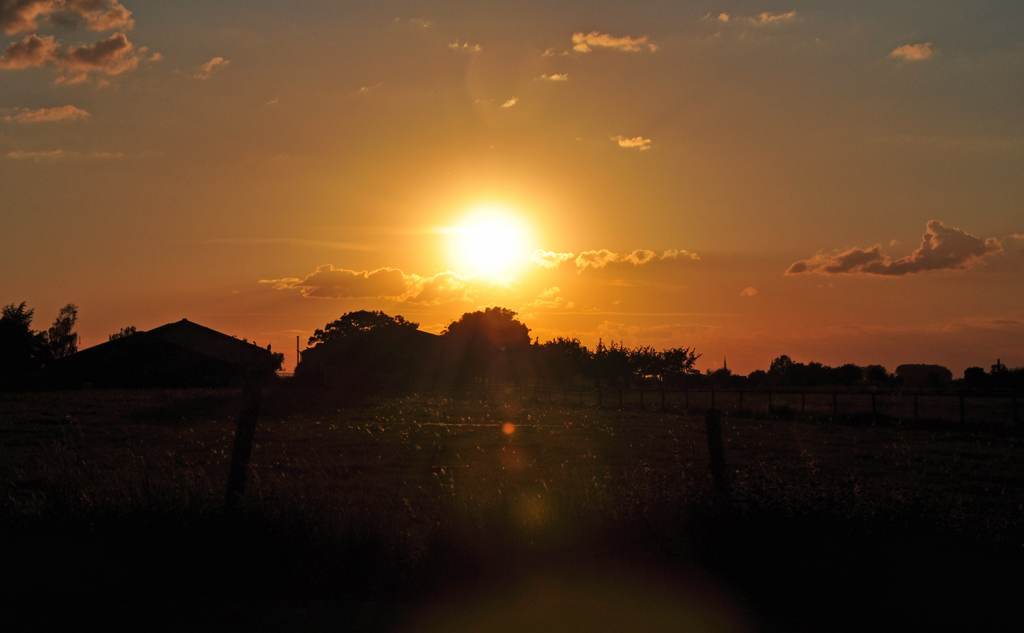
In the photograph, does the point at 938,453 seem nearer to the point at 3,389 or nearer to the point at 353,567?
the point at 353,567

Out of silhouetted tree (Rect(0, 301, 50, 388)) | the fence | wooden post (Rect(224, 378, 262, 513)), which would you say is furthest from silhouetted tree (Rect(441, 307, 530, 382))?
wooden post (Rect(224, 378, 262, 513))

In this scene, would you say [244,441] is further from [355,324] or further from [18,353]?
[355,324]

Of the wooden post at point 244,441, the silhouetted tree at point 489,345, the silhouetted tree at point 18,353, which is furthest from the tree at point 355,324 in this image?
the wooden post at point 244,441

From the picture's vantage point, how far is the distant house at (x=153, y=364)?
57.8 metres

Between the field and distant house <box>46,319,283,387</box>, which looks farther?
distant house <box>46,319,283,387</box>

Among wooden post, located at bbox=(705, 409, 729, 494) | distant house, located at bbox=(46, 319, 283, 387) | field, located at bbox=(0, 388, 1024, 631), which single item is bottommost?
field, located at bbox=(0, 388, 1024, 631)

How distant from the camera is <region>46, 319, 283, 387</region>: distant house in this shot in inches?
2275

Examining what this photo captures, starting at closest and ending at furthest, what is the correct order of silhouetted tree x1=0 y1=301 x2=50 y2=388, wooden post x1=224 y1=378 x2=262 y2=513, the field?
the field < wooden post x1=224 y1=378 x2=262 y2=513 < silhouetted tree x1=0 y1=301 x2=50 y2=388

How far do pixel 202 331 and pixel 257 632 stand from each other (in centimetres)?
6309

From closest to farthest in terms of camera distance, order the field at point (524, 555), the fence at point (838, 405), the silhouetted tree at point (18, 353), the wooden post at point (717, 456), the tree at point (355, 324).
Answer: the field at point (524, 555)
the wooden post at point (717, 456)
the fence at point (838, 405)
the silhouetted tree at point (18, 353)
the tree at point (355, 324)

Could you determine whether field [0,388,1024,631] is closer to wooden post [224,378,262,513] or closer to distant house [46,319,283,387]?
wooden post [224,378,262,513]

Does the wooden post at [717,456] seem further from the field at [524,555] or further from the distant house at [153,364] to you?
the distant house at [153,364]

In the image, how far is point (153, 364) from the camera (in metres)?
58.3

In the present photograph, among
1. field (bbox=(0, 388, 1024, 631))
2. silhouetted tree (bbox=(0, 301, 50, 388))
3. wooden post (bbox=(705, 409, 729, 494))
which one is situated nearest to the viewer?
field (bbox=(0, 388, 1024, 631))
